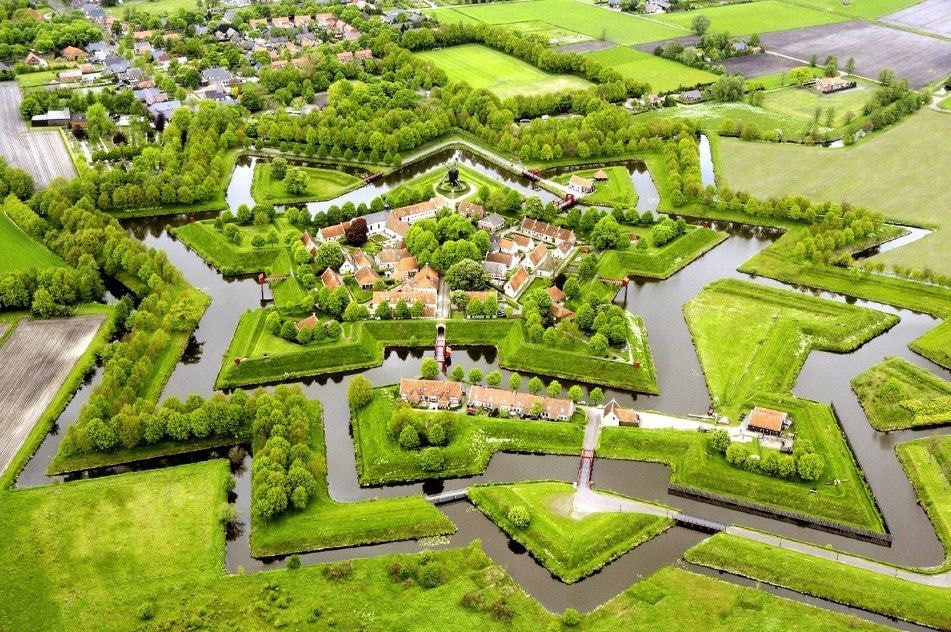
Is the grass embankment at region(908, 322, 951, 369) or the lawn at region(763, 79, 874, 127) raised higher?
the lawn at region(763, 79, 874, 127)

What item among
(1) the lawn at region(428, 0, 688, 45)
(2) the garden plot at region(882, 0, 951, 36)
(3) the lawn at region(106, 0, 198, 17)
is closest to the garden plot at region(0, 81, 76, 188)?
(3) the lawn at region(106, 0, 198, 17)

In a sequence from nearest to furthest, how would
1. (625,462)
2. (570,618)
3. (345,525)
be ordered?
(570,618), (345,525), (625,462)

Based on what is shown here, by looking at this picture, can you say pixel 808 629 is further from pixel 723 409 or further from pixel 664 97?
pixel 664 97

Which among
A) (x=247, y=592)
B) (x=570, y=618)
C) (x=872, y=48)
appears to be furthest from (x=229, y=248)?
(x=872, y=48)

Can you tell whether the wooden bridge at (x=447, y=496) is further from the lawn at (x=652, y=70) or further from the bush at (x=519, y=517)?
the lawn at (x=652, y=70)

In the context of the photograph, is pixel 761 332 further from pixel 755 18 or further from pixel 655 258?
pixel 755 18

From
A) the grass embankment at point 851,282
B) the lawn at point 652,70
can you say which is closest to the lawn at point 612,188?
the grass embankment at point 851,282

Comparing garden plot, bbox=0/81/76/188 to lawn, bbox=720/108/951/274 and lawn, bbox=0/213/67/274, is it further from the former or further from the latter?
lawn, bbox=720/108/951/274
